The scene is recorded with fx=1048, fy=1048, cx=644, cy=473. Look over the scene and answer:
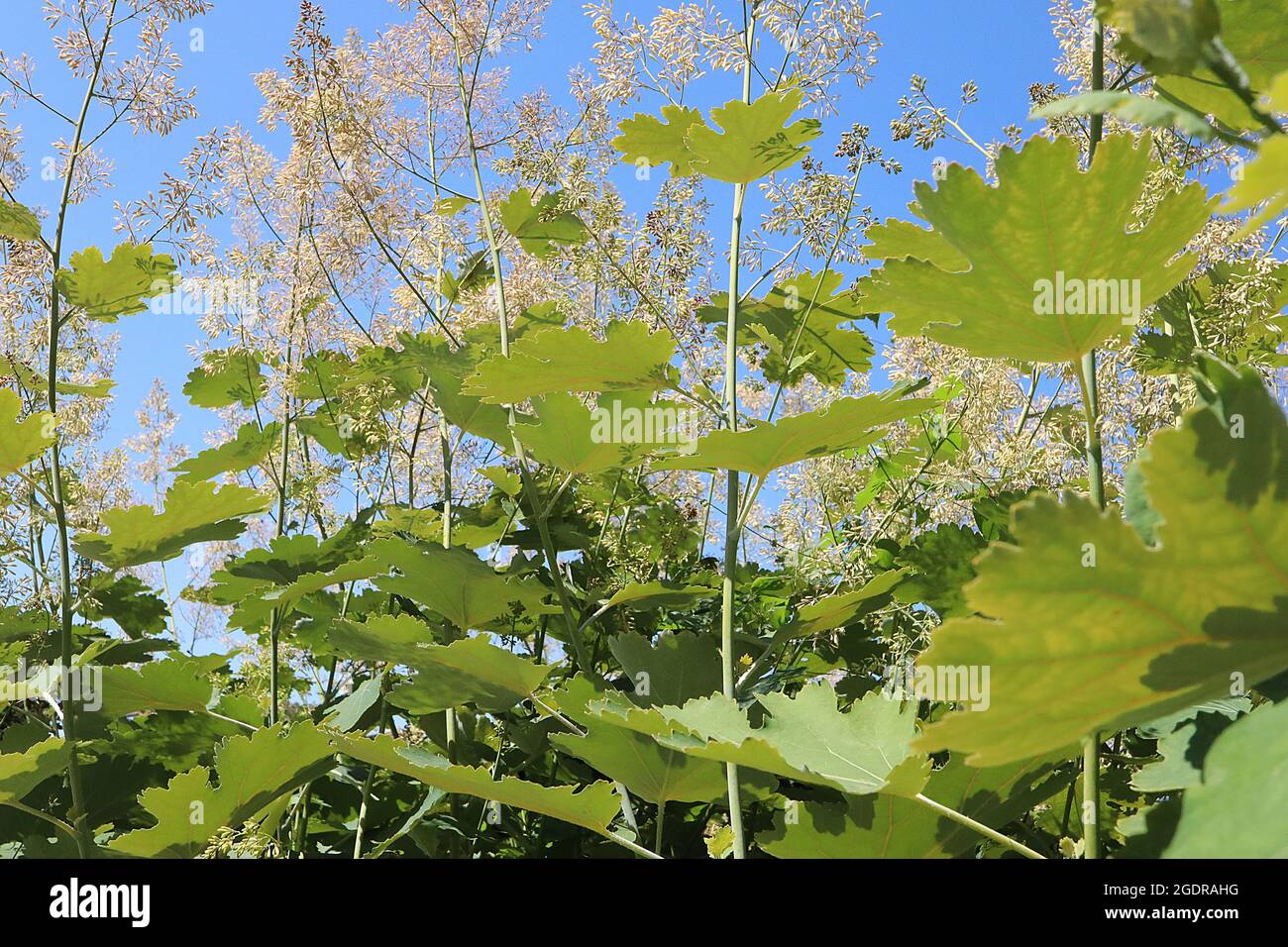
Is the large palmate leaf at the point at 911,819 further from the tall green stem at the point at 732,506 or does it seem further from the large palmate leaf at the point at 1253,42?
the large palmate leaf at the point at 1253,42

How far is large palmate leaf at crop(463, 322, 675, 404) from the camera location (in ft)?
3.97

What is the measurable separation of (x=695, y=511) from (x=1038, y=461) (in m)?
0.80

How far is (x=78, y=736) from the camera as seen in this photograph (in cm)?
162

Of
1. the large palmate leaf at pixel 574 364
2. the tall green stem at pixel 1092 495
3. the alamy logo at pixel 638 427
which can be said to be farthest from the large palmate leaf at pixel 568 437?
the tall green stem at pixel 1092 495

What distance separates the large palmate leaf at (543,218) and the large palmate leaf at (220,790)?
1.03 metres

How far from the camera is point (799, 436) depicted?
1157mm

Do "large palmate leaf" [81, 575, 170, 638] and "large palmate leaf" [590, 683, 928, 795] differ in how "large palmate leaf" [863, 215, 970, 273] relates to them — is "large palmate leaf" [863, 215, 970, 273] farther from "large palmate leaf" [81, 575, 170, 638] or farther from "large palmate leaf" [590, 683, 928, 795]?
"large palmate leaf" [81, 575, 170, 638]

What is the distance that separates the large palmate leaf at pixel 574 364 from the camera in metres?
1.21

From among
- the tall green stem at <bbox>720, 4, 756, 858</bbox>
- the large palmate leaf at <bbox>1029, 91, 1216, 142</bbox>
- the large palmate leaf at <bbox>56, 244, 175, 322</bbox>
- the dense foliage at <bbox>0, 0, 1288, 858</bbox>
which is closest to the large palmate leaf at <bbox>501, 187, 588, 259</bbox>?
the dense foliage at <bbox>0, 0, 1288, 858</bbox>

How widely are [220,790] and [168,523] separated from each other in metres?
0.54

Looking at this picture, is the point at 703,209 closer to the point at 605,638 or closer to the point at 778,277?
the point at 778,277

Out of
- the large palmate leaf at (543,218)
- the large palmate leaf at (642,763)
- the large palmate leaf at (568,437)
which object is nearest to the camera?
the large palmate leaf at (642,763)
